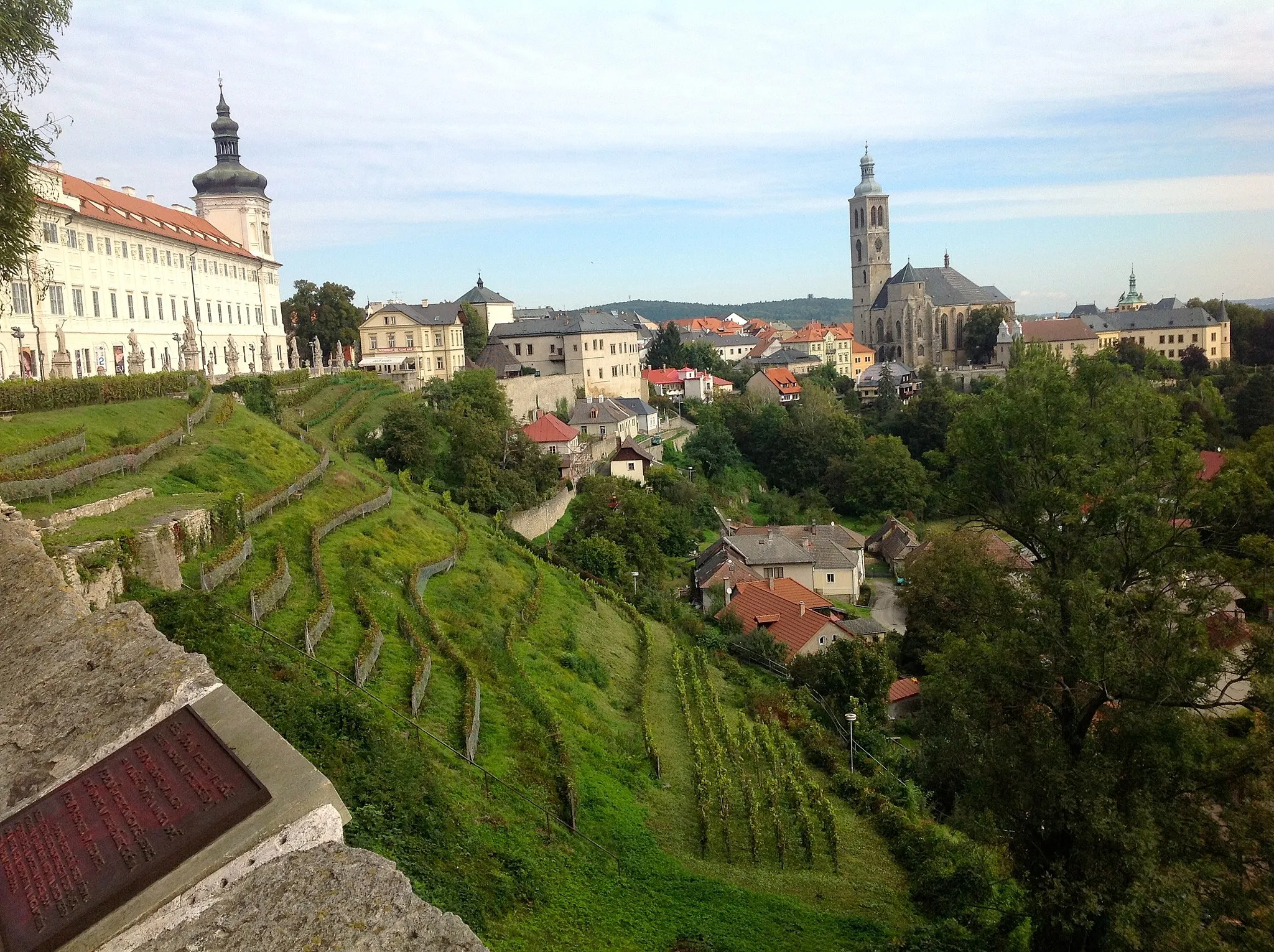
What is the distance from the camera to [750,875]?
1758 centimetres

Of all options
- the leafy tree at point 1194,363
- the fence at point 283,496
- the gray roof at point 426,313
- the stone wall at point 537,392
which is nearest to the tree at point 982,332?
the leafy tree at point 1194,363

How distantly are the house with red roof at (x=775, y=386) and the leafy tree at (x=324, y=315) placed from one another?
37.6m

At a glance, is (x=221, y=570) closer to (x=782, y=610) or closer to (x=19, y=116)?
(x=19, y=116)

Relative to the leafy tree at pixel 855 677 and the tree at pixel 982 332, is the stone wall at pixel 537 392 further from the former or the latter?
the tree at pixel 982 332

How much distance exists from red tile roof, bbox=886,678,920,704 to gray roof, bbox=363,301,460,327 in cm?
5292

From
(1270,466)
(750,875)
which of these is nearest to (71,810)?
(750,875)

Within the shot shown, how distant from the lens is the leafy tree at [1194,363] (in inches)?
4183

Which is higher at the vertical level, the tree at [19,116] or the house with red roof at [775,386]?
the tree at [19,116]

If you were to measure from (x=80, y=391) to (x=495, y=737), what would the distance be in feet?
57.9

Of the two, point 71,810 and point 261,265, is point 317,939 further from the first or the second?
point 261,265

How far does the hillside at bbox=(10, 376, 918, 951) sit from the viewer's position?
40.9 ft

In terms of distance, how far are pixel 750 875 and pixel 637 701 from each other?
27.6 feet

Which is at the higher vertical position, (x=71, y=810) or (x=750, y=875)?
(x=71, y=810)

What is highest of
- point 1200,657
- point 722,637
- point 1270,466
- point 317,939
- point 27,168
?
point 27,168
